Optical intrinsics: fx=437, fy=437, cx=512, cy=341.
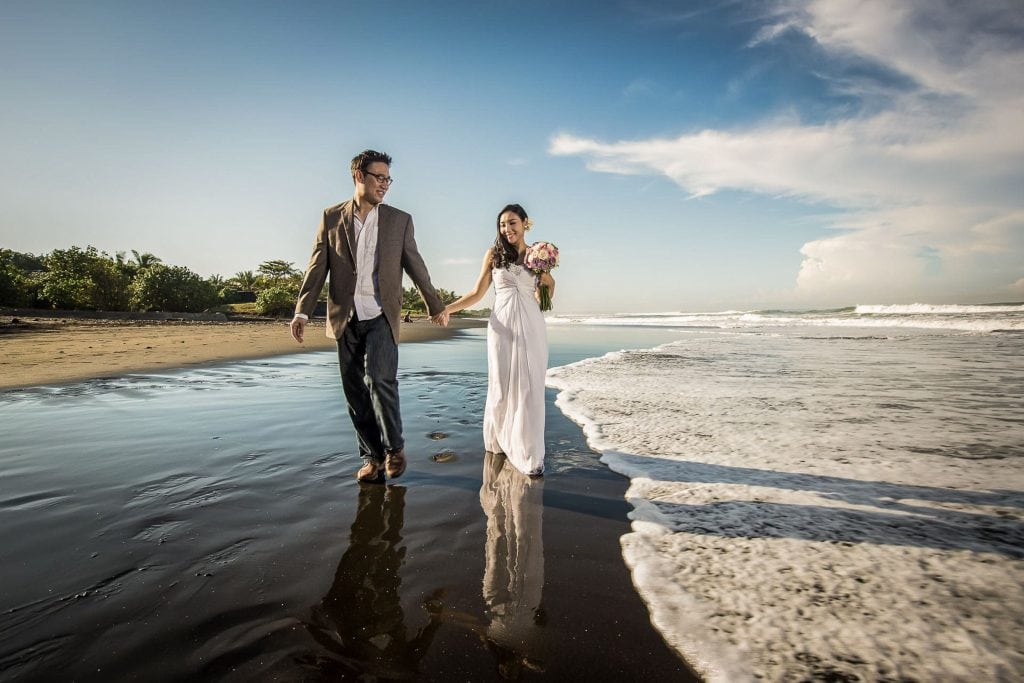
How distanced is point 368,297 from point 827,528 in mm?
3786

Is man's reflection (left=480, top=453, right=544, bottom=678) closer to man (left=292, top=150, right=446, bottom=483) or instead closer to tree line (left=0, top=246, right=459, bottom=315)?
man (left=292, top=150, right=446, bottom=483)

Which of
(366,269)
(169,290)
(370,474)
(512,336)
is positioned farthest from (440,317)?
(169,290)

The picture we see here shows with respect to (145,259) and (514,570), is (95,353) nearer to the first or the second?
(514,570)

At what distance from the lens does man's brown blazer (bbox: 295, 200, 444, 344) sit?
357cm

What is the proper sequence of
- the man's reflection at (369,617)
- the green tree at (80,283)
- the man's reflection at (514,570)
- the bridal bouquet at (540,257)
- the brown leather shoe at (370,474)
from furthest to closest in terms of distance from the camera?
the green tree at (80,283)
the bridal bouquet at (540,257)
the brown leather shoe at (370,474)
the man's reflection at (514,570)
the man's reflection at (369,617)

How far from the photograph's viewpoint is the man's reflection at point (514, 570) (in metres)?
1.81

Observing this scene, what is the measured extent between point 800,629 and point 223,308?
50.0m

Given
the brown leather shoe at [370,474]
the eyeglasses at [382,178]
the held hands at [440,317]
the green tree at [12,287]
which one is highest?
the green tree at [12,287]

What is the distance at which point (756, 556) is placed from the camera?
268 cm

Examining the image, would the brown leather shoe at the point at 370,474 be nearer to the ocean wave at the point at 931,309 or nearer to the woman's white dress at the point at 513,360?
the woman's white dress at the point at 513,360

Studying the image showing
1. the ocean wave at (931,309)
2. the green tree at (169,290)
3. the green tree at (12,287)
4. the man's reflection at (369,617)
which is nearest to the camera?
the man's reflection at (369,617)

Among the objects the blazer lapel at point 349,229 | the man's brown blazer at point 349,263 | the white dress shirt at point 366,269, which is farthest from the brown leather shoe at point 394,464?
the blazer lapel at point 349,229

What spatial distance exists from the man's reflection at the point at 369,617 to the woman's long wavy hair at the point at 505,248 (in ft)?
9.10

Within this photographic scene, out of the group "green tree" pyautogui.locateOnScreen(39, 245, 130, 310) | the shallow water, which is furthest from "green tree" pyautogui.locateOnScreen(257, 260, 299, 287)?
the shallow water
